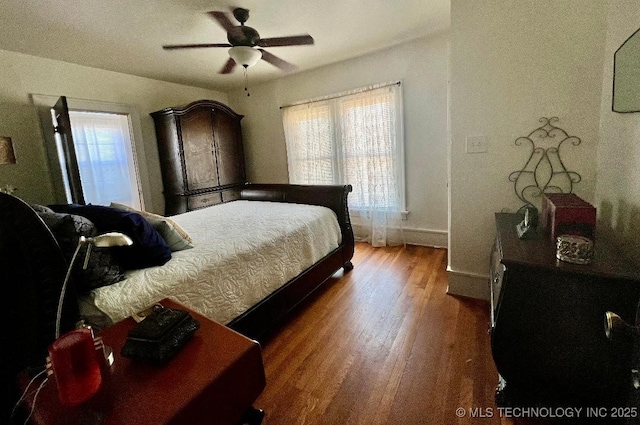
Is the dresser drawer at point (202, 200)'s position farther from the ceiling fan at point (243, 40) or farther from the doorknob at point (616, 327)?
the doorknob at point (616, 327)

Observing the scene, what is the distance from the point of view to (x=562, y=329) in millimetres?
1087

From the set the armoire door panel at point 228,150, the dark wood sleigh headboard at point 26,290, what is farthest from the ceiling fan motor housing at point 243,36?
the armoire door panel at point 228,150

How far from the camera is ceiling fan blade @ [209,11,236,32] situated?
2.14 metres

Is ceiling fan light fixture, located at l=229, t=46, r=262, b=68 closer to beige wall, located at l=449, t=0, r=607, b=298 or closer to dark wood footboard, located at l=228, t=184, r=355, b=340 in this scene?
dark wood footboard, located at l=228, t=184, r=355, b=340

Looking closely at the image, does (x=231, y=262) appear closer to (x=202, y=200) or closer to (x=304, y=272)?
(x=304, y=272)

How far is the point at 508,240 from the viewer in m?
1.39

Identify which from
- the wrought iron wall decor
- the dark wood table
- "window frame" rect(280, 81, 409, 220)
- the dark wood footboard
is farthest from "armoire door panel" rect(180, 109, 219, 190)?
the wrought iron wall decor

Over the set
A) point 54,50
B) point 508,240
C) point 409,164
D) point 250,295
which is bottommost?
point 250,295

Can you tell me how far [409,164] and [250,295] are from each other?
2.56 meters

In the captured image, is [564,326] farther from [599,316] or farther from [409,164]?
[409,164]

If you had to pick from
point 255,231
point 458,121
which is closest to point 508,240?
point 458,121

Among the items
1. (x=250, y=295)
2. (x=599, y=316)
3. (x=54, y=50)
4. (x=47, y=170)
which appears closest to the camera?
(x=599, y=316)

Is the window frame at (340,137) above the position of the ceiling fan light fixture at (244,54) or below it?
below

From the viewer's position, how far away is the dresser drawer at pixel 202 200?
382 centimetres
